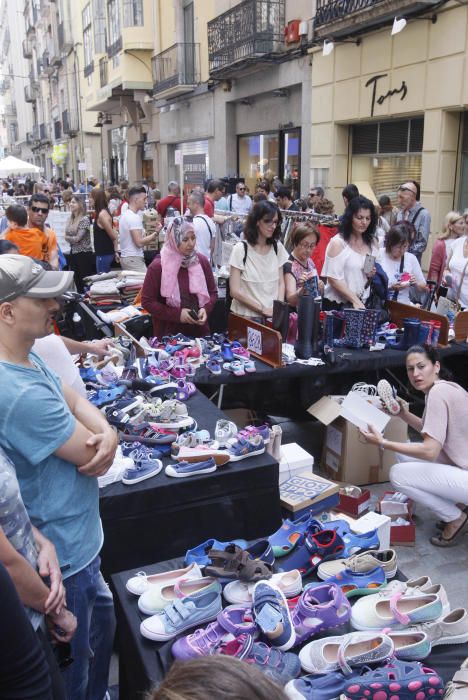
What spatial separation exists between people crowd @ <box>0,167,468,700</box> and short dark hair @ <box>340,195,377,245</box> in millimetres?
12

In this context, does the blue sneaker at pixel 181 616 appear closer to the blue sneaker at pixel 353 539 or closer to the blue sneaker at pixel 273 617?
the blue sneaker at pixel 273 617

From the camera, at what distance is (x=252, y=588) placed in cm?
211

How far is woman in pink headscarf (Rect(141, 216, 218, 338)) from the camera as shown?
179 inches

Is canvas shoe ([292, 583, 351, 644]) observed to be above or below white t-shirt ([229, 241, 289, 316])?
below

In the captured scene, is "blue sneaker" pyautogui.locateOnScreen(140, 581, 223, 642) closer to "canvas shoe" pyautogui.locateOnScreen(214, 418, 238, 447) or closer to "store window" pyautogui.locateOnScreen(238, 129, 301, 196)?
"canvas shoe" pyautogui.locateOnScreen(214, 418, 238, 447)

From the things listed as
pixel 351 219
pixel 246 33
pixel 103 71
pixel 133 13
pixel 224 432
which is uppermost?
pixel 133 13

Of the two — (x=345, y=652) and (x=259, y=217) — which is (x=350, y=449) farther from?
(x=345, y=652)

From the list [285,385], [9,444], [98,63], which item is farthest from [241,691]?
[98,63]

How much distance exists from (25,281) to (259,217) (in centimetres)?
321

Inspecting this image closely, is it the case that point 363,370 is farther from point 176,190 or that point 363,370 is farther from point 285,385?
point 176,190

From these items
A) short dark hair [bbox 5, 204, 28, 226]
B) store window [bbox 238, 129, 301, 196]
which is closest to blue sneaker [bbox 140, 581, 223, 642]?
short dark hair [bbox 5, 204, 28, 226]

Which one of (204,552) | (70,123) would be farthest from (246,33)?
(70,123)

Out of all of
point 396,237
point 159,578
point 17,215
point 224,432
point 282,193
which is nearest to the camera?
point 159,578

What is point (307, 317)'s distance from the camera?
14.4 feet
